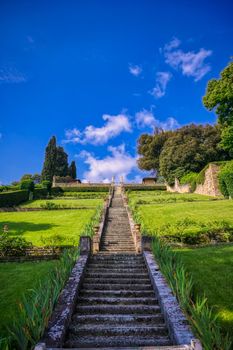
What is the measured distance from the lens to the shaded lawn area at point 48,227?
13091 millimetres

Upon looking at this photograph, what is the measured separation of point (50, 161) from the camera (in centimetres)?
6009

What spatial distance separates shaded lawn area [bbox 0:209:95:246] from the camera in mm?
13091

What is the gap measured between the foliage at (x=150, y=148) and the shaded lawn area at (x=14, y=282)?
4594cm

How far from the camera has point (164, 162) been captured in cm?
4288

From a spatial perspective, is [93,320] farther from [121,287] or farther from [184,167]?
[184,167]

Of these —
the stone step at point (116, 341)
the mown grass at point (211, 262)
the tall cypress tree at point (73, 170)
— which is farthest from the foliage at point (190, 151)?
the stone step at point (116, 341)

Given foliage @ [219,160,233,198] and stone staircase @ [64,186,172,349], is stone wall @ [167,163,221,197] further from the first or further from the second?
stone staircase @ [64,186,172,349]

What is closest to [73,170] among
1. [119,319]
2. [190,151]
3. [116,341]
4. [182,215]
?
[190,151]

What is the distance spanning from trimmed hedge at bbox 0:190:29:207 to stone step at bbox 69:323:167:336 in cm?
2482

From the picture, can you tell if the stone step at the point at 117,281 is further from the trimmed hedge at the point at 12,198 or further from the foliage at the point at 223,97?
the trimmed hedge at the point at 12,198

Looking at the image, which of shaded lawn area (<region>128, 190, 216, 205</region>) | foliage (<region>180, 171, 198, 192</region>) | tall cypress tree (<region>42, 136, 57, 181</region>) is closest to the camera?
shaded lawn area (<region>128, 190, 216, 205</region>)

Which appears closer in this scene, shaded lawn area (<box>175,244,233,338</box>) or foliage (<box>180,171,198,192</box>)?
shaded lawn area (<box>175,244,233,338</box>)

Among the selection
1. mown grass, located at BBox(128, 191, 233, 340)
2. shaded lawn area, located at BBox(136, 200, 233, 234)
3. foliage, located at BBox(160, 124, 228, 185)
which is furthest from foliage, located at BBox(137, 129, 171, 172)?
mown grass, located at BBox(128, 191, 233, 340)

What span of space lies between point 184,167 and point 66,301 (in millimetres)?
36111
